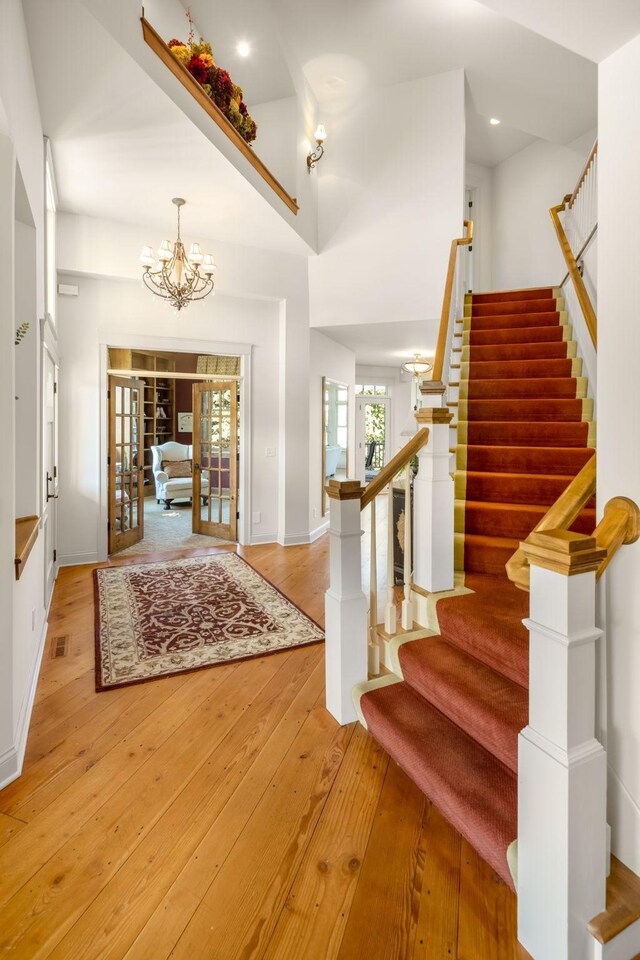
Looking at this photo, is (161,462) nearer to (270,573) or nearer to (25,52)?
(270,573)

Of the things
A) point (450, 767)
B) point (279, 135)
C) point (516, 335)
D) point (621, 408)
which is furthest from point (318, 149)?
point (450, 767)

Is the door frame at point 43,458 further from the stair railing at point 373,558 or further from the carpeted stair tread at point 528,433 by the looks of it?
the carpeted stair tread at point 528,433

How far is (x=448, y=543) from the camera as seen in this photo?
97.0 inches

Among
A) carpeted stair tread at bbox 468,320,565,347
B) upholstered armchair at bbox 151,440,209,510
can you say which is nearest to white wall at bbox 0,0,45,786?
carpeted stair tread at bbox 468,320,565,347

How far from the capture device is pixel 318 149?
5.70 m

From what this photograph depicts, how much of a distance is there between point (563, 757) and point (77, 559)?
4.87 meters

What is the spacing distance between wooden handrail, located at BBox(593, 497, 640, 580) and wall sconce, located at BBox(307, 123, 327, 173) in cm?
560

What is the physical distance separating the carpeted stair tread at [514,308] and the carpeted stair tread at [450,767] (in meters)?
4.08

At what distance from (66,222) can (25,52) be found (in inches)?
87.0

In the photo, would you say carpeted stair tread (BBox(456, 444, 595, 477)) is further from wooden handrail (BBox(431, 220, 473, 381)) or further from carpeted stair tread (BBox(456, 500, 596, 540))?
wooden handrail (BBox(431, 220, 473, 381))

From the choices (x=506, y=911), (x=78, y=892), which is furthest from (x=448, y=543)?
(x=78, y=892)

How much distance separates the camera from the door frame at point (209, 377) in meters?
5.00

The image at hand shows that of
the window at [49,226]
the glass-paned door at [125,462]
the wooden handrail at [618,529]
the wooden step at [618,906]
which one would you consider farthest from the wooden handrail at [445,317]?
the glass-paned door at [125,462]

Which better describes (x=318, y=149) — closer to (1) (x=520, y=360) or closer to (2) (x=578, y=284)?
(2) (x=578, y=284)
